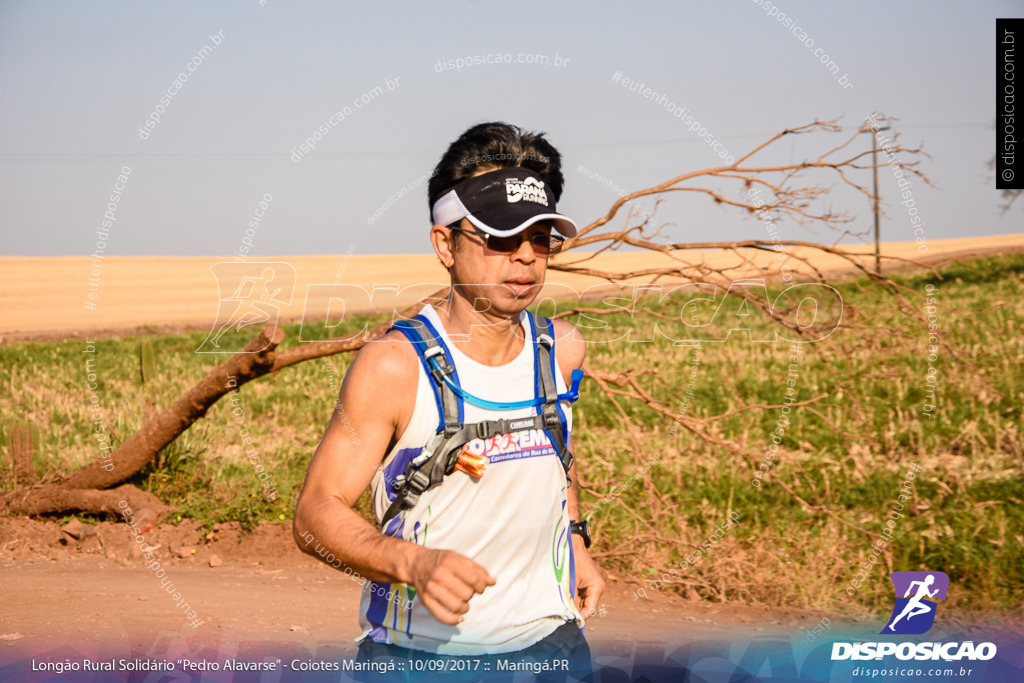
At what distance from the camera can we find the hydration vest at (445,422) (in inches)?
91.7

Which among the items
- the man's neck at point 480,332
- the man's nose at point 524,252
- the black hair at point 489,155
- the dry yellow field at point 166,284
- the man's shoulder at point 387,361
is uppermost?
the dry yellow field at point 166,284

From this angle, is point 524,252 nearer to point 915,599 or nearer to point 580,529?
point 580,529

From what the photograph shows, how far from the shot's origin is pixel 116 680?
4.73 metres

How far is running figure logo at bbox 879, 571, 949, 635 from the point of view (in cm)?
573

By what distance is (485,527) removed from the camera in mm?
2408

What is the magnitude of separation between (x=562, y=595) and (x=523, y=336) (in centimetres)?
76

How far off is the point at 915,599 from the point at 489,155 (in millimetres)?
4873

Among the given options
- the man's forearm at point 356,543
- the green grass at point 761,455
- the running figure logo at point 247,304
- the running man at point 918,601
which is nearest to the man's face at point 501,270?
the man's forearm at point 356,543

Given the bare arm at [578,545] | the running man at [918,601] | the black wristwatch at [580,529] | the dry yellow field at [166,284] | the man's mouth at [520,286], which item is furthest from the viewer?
the dry yellow field at [166,284]

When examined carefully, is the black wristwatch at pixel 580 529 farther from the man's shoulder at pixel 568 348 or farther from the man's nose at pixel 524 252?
the man's nose at pixel 524 252

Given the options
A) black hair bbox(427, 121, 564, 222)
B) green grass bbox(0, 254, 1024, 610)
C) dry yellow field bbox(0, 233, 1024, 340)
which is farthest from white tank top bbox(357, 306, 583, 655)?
dry yellow field bbox(0, 233, 1024, 340)

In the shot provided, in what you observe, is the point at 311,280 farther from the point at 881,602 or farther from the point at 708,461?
the point at 881,602

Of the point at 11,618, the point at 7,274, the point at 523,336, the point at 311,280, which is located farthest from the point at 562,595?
the point at 7,274

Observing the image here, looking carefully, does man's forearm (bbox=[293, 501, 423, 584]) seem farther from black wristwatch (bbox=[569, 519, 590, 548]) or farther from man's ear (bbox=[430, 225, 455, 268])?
black wristwatch (bbox=[569, 519, 590, 548])
